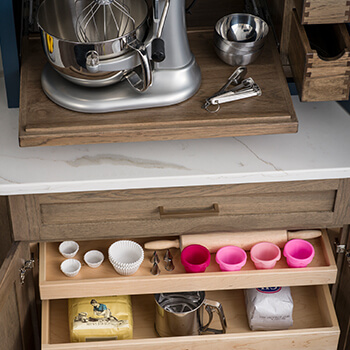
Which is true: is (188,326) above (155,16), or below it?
below

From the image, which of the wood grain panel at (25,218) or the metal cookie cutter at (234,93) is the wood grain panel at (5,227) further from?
the metal cookie cutter at (234,93)

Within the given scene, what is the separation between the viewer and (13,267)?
5.11 ft

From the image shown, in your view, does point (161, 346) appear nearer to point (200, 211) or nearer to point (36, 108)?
point (200, 211)

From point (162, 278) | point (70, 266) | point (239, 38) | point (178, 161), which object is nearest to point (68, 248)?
point (70, 266)

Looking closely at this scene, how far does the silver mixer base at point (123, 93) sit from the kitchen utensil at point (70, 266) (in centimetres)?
42

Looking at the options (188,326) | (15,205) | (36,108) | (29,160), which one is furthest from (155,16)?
(188,326)

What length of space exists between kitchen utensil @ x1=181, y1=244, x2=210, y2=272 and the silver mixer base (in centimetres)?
40

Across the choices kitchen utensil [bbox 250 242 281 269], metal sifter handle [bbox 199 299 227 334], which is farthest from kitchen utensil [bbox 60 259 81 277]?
kitchen utensil [bbox 250 242 281 269]

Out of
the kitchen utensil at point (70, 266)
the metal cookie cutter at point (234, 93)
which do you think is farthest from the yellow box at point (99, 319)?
the metal cookie cutter at point (234, 93)

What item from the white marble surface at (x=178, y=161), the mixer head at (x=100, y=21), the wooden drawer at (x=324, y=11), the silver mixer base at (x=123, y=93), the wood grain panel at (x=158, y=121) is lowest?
the white marble surface at (x=178, y=161)

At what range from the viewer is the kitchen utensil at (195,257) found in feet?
5.25

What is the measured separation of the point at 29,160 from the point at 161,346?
59 centimetres

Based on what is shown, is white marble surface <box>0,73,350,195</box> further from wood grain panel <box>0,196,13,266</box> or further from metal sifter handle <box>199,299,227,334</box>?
metal sifter handle <box>199,299,227,334</box>

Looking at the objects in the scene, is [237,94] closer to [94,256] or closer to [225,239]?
[225,239]
